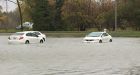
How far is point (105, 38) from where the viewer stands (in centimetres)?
5134

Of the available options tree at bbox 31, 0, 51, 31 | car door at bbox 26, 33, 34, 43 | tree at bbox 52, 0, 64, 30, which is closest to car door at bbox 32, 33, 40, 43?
car door at bbox 26, 33, 34, 43

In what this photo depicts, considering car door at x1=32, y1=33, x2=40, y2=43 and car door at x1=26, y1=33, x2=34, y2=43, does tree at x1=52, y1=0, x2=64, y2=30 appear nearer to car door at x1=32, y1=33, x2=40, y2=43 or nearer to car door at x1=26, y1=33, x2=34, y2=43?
car door at x1=32, y1=33, x2=40, y2=43

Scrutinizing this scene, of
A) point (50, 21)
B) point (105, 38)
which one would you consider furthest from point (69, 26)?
point (105, 38)

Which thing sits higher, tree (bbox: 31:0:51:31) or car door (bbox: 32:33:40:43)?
tree (bbox: 31:0:51:31)

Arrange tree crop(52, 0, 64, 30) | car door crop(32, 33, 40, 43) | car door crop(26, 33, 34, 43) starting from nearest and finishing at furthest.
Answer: car door crop(26, 33, 34, 43) < car door crop(32, 33, 40, 43) < tree crop(52, 0, 64, 30)

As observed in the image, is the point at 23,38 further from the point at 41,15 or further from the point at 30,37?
the point at 41,15

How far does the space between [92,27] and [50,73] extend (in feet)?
313

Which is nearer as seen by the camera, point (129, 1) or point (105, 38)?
point (105, 38)

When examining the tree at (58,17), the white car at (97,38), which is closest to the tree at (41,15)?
the tree at (58,17)

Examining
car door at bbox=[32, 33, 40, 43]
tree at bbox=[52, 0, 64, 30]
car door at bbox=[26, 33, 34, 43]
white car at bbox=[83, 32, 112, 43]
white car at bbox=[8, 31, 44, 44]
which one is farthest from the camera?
tree at bbox=[52, 0, 64, 30]

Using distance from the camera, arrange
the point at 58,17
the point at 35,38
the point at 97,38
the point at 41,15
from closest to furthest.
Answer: the point at 35,38 → the point at 97,38 → the point at 41,15 → the point at 58,17

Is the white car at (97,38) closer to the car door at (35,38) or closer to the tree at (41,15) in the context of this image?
the car door at (35,38)

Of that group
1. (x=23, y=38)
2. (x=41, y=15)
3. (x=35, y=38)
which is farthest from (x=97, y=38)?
(x=41, y=15)

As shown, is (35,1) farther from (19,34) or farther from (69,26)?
(19,34)
